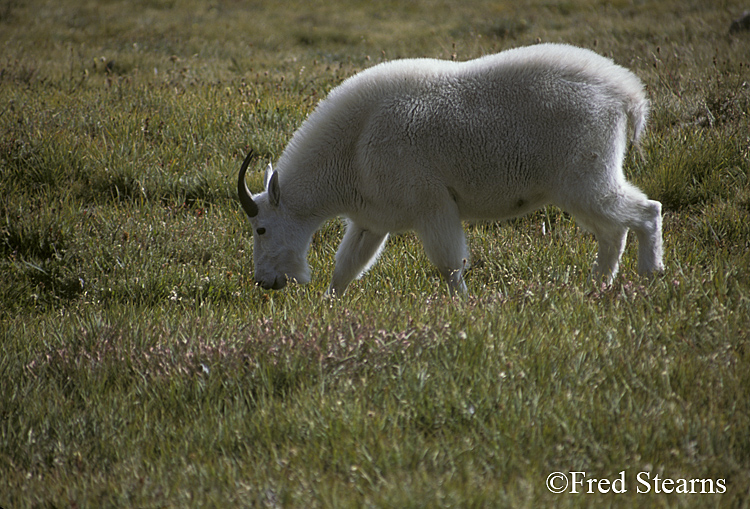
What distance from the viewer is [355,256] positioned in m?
5.49

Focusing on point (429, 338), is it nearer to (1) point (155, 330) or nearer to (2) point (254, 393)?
(2) point (254, 393)

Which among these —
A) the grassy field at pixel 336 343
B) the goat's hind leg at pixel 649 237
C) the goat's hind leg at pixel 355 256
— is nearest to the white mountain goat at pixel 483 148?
the goat's hind leg at pixel 649 237

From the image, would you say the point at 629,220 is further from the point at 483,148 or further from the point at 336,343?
the point at 336,343

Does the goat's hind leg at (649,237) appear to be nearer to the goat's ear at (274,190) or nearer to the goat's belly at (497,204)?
the goat's belly at (497,204)

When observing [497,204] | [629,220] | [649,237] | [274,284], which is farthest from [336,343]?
[649,237]

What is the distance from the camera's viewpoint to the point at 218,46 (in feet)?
47.5

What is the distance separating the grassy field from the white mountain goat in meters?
→ 0.53

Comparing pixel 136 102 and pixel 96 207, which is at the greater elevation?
pixel 136 102

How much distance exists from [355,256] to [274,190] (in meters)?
0.91

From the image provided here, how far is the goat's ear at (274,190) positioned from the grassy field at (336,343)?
0.80 metres

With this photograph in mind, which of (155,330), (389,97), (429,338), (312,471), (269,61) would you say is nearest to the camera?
(312,471)

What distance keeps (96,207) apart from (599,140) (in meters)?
5.15

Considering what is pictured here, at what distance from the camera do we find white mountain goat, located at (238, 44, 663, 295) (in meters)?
4.52

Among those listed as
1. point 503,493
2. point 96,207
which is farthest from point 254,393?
point 96,207
